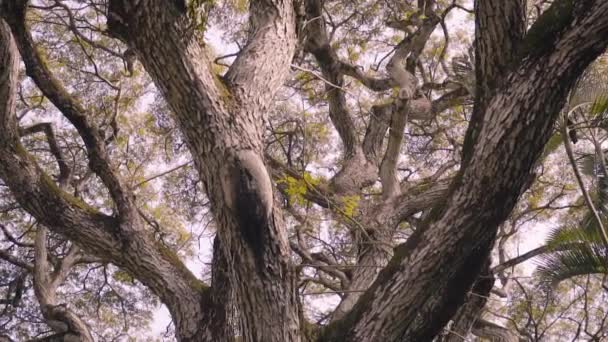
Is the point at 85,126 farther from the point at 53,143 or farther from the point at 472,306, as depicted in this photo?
the point at 472,306

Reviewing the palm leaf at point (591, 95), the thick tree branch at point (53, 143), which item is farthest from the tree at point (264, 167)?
the thick tree branch at point (53, 143)

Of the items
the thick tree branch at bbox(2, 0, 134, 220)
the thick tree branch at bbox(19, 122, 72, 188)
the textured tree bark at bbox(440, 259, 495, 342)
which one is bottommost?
the textured tree bark at bbox(440, 259, 495, 342)

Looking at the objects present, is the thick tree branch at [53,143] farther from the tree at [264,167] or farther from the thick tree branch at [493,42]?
the thick tree branch at [493,42]

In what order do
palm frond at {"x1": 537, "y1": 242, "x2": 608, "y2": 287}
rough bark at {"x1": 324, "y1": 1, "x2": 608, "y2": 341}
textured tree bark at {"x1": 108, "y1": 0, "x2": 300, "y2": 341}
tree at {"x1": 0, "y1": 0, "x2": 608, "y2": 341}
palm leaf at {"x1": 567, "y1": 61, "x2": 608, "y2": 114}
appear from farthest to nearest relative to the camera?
palm frond at {"x1": 537, "y1": 242, "x2": 608, "y2": 287} → palm leaf at {"x1": 567, "y1": 61, "x2": 608, "y2": 114} → textured tree bark at {"x1": 108, "y1": 0, "x2": 300, "y2": 341} → tree at {"x1": 0, "y1": 0, "x2": 608, "y2": 341} → rough bark at {"x1": 324, "y1": 1, "x2": 608, "y2": 341}

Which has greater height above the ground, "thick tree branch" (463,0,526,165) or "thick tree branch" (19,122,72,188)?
"thick tree branch" (19,122,72,188)

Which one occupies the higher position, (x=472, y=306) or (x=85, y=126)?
(x=85, y=126)

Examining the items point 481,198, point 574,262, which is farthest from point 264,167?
point 574,262

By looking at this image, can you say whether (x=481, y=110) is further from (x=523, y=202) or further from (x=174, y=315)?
(x=523, y=202)

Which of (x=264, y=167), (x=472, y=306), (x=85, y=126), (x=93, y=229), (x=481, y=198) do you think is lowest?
(x=472, y=306)

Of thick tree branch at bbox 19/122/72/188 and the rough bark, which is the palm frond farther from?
thick tree branch at bbox 19/122/72/188


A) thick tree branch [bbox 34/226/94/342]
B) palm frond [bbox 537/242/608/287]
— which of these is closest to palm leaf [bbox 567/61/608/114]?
palm frond [bbox 537/242/608/287]

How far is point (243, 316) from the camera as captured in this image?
281 centimetres

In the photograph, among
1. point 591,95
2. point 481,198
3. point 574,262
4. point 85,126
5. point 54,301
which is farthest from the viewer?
point 54,301

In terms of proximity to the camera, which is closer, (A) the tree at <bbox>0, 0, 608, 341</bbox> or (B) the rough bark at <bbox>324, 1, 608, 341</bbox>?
(B) the rough bark at <bbox>324, 1, 608, 341</bbox>
